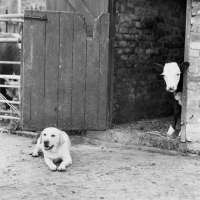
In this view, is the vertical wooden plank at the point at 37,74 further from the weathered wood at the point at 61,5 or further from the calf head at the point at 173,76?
the calf head at the point at 173,76

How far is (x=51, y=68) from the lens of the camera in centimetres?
814

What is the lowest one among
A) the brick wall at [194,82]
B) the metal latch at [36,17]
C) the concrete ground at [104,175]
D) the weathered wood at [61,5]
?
the concrete ground at [104,175]

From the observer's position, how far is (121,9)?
340 inches

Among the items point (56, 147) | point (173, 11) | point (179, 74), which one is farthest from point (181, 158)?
point (173, 11)

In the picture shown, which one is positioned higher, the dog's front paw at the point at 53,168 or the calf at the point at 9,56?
the calf at the point at 9,56

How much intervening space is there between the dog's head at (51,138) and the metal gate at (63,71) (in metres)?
1.17

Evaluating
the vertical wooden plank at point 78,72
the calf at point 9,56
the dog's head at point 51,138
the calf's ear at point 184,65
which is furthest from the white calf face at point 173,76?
the calf at point 9,56

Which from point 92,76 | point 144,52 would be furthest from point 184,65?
point 144,52

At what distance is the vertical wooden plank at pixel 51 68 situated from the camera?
8.04 metres

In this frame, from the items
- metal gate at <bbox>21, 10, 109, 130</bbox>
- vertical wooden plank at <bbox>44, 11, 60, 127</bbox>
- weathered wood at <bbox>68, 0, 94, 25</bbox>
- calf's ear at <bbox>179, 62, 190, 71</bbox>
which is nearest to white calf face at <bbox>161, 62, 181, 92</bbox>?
calf's ear at <bbox>179, 62, 190, 71</bbox>

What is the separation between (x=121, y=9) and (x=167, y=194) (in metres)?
3.87

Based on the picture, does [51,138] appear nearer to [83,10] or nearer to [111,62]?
[111,62]

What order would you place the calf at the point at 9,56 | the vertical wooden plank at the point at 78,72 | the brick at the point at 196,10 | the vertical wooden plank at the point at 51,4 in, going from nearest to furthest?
the brick at the point at 196,10 → the vertical wooden plank at the point at 78,72 → the vertical wooden plank at the point at 51,4 → the calf at the point at 9,56

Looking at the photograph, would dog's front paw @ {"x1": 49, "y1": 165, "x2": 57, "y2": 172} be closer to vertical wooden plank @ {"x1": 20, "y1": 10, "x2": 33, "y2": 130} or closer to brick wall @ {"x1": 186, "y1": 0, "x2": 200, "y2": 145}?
vertical wooden plank @ {"x1": 20, "y1": 10, "x2": 33, "y2": 130}
